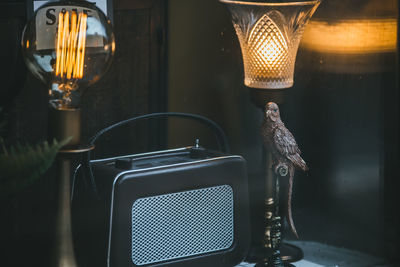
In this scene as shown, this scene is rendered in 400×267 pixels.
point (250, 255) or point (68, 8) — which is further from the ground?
point (68, 8)

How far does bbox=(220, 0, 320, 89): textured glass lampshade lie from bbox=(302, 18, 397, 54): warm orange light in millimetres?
195

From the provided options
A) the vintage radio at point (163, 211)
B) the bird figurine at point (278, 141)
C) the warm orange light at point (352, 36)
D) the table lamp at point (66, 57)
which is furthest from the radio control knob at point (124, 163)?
the warm orange light at point (352, 36)

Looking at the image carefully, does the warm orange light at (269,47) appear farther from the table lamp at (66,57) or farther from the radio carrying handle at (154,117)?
the table lamp at (66,57)

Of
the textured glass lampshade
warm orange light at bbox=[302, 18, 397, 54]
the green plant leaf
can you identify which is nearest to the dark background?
warm orange light at bbox=[302, 18, 397, 54]

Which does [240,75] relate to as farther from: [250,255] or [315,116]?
[250,255]

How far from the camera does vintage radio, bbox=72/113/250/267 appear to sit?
1319 millimetres

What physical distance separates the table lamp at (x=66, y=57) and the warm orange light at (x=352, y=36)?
2.07 ft

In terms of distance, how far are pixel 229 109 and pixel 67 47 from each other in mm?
670

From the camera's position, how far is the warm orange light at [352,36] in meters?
1.58

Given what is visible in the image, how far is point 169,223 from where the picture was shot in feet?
4.54

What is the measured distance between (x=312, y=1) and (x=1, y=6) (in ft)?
2.18

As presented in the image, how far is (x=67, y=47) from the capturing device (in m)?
1.23

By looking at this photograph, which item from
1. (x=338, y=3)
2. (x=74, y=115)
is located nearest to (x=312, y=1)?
(x=338, y=3)

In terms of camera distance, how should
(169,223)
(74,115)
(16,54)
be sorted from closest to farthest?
1. (74,115)
2. (169,223)
3. (16,54)
